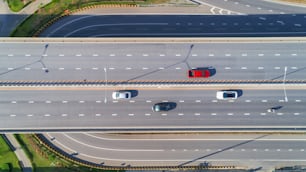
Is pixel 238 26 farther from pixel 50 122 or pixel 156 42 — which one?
pixel 50 122

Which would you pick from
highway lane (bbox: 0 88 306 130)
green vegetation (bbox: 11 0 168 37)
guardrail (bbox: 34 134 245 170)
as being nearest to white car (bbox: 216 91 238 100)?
highway lane (bbox: 0 88 306 130)

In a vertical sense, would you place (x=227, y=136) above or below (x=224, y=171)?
above

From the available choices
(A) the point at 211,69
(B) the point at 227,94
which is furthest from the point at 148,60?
(B) the point at 227,94

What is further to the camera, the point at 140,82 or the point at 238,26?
the point at 238,26

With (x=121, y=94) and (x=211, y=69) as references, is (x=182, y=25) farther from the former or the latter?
(x=121, y=94)

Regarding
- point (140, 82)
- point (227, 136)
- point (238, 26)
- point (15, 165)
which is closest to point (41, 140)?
point (15, 165)

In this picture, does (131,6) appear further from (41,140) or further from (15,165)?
(15,165)

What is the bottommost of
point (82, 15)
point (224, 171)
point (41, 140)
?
point (224, 171)
